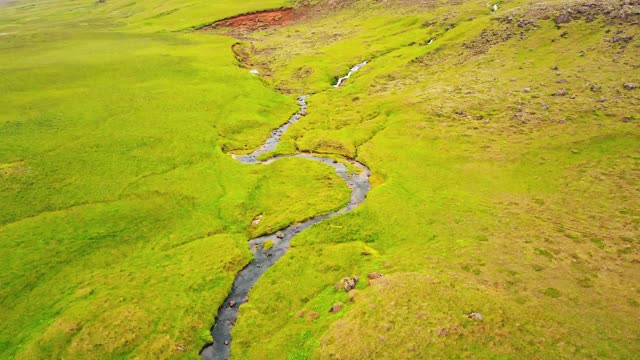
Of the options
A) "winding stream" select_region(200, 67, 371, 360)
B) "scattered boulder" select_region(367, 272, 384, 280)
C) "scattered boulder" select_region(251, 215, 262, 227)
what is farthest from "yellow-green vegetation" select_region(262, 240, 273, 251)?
"scattered boulder" select_region(367, 272, 384, 280)

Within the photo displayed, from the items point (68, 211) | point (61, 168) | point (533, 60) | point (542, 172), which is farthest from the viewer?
point (533, 60)

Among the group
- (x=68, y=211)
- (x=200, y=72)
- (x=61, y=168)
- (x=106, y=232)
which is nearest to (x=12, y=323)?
(x=106, y=232)

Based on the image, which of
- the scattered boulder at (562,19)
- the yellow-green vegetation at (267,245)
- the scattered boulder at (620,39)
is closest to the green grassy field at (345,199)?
the scattered boulder at (620,39)

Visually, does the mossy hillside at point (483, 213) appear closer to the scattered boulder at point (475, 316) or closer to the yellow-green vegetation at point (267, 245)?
the scattered boulder at point (475, 316)

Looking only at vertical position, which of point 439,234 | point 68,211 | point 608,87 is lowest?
point 439,234

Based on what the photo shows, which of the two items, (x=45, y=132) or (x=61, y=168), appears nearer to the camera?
(x=61, y=168)

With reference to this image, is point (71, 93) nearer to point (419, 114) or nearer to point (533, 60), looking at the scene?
point (419, 114)
